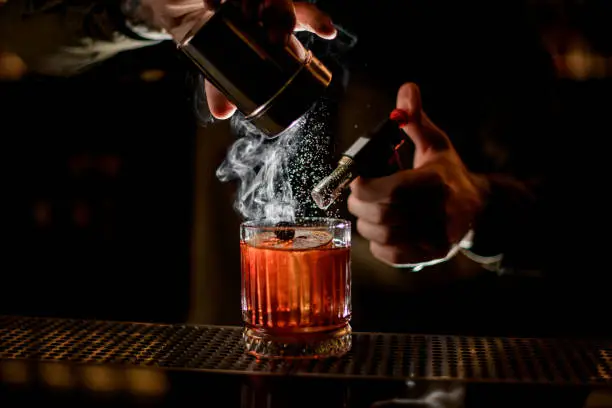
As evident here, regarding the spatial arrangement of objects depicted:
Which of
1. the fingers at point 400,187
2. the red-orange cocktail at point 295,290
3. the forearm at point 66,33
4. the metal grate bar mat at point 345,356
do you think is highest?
the forearm at point 66,33

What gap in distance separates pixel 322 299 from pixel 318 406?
0.26 meters

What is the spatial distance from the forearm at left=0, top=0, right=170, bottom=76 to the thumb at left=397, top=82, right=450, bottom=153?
2.12 feet

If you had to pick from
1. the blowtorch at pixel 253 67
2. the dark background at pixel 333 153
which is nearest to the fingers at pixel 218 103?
the blowtorch at pixel 253 67

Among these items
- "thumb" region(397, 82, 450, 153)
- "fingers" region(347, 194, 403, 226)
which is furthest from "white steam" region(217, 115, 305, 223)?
"thumb" region(397, 82, 450, 153)

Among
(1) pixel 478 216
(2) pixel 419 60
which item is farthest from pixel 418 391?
(2) pixel 419 60

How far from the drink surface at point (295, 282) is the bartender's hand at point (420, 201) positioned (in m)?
0.24

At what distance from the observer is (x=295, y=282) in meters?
1.18

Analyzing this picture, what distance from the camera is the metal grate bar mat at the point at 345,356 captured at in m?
1.05

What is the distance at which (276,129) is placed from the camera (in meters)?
1.06

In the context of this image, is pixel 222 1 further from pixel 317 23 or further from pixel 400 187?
pixel 400 187

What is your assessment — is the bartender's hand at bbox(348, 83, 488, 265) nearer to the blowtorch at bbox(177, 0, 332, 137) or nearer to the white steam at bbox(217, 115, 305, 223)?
the white steam at bbox(217, 115, 305, 223)

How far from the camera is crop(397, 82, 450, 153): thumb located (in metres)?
1.67

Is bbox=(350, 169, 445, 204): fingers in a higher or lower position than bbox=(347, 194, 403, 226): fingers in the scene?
higher

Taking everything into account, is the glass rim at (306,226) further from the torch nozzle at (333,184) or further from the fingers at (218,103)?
the fingers at (218,103)
